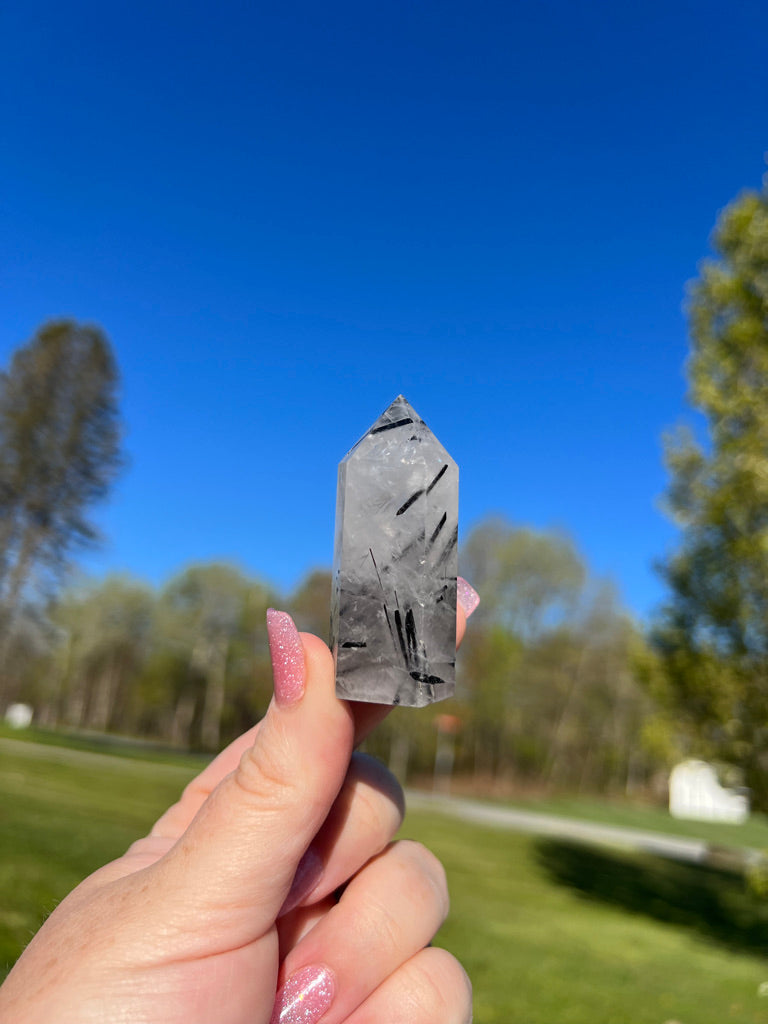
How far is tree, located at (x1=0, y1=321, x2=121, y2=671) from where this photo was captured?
73.0 ft

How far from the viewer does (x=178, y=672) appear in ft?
106

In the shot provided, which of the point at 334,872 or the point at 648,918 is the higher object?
the point at 334,872

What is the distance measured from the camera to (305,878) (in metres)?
1.26

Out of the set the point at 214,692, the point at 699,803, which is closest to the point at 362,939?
the point at 214,692

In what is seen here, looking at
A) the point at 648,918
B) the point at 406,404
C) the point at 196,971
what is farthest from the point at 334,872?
the point at 648,918

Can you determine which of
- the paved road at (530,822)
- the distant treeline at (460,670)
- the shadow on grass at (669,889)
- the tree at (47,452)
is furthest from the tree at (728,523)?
the tree at (47,452)

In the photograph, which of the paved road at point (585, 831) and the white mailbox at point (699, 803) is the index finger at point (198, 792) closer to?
the paved road at point (585, 831)

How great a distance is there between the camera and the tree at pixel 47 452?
2227 centimetres

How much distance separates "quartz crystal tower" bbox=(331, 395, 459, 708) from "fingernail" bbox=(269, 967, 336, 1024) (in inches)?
21.2

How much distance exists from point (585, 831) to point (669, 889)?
24.1 feet

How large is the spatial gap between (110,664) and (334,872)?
34826 millimetres

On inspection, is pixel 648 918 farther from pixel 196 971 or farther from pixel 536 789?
pixel 536 789

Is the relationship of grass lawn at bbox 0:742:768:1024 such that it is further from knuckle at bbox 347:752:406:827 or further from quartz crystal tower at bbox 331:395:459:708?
quartz crystal tower at bbox 331:395:459:708

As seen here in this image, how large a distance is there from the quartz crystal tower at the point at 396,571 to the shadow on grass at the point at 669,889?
28.0ft
